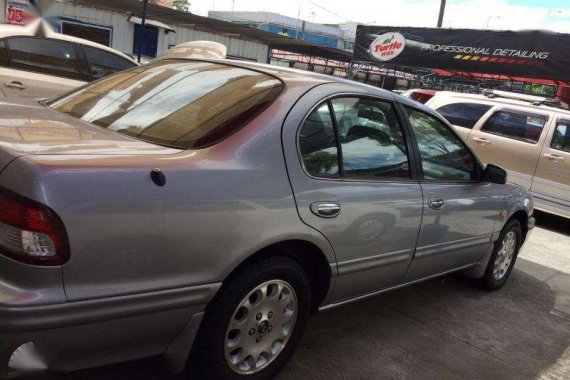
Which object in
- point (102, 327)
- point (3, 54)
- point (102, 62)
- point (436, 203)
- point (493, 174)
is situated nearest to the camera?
point (102, 327)

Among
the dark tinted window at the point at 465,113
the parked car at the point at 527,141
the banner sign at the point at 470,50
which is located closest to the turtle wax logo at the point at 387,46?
the banner sign at the point at 470,50

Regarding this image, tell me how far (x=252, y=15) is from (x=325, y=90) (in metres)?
70.6

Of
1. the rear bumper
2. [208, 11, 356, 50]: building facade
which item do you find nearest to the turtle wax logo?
the rear bumper

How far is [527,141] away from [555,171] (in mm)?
563

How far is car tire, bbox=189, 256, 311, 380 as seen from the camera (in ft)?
7.59

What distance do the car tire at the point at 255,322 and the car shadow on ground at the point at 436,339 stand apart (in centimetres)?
29

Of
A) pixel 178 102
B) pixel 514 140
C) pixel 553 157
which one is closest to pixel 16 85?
pixel 178 102

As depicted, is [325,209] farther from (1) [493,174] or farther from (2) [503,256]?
(2) [503,256]

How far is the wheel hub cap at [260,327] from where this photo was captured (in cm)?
245

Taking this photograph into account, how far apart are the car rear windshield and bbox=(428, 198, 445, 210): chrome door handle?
1.23m

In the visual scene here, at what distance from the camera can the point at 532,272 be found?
17.3 ft

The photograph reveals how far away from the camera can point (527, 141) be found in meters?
7.50

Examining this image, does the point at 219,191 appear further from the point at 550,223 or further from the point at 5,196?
the point at 550,223

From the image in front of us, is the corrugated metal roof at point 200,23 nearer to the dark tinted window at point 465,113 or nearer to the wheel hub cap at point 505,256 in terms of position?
the dark tinted window at point 465,113
